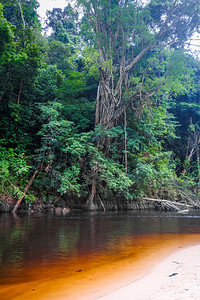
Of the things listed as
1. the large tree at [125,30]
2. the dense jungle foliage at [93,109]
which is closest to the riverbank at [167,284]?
the dense jungle foliage at [93,109]

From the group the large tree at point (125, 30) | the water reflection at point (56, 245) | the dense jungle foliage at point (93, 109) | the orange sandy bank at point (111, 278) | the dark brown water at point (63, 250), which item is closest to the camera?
the orange sandy bank at point (111, 278)

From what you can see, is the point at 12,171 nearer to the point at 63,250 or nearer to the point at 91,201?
A: the point at 91,201

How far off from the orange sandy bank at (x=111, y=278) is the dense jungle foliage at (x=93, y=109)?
6.79 meters

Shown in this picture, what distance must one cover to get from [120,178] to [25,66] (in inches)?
283

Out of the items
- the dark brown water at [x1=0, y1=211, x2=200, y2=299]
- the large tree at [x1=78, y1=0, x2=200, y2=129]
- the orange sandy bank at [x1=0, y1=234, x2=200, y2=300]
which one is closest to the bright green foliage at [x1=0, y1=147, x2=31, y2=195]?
the dark brown water at [x1=0, y1=211, x2=200, y2=299]

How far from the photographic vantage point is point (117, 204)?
42.5ft

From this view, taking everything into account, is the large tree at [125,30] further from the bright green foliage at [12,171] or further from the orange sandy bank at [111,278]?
the orange sandy bank at [111,278]

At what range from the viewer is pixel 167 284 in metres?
2.36

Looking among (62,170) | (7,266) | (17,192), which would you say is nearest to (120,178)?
(62,170)

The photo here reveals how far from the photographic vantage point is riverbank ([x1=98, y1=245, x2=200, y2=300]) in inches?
81.3

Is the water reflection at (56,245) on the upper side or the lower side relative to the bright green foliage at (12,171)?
lower

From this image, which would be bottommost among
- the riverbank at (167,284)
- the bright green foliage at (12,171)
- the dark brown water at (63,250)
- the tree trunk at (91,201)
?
the dark brown water at (63,250)

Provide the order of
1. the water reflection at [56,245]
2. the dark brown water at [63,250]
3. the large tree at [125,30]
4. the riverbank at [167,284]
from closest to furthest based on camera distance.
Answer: the riverbank at [167,284], the dark brown water at [63,250], the water reflection at [56,245], the large tree at [125,30]

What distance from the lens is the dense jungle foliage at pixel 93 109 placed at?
10.9 m
